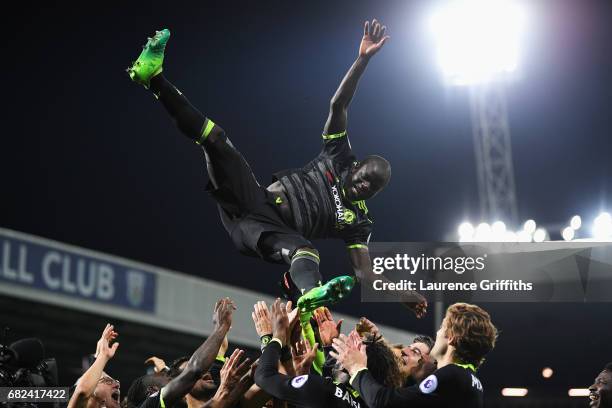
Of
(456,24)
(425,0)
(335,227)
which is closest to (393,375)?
(335,227)

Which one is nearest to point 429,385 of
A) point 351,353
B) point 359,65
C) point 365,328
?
point 351,353

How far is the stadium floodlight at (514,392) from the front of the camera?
18.7m

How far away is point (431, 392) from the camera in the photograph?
15.8 feet

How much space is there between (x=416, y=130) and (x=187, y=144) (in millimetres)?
7334

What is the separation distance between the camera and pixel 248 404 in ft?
18.6

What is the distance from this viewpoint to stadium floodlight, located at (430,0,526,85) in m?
24.1

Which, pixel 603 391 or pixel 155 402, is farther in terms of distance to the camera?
pixel 603 391

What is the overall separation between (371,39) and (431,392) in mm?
2533

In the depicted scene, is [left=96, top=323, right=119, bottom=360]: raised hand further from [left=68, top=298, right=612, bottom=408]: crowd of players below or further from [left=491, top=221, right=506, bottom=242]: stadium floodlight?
[left=491, top=221, right=506, bottom=242]: stadium floodlight

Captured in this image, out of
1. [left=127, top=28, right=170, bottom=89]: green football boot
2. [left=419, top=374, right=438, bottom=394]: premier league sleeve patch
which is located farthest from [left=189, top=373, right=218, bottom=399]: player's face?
[left=127, top=28, right=170, bottom=89]: green football boot

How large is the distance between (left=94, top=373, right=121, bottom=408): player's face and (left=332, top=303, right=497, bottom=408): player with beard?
1.72 m

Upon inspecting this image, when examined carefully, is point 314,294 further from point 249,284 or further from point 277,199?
point 249,284

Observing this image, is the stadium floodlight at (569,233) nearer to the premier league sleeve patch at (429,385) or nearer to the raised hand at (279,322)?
the raised hand at (279,322)

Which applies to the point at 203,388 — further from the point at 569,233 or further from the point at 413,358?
the point at 569,233
